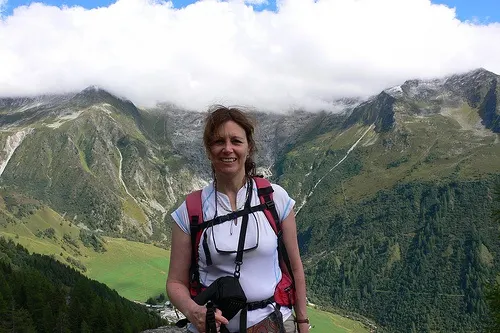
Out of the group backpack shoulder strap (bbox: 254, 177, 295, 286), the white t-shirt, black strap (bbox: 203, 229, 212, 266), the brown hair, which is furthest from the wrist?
the brown hair

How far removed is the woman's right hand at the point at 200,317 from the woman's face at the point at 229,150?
191cm

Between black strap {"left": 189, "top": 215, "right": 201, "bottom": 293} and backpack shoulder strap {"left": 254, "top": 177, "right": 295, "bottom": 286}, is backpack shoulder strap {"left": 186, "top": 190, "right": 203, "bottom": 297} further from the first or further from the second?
backpack shoulder strap {"left": 254, "top": 177, "right": 295, "bottom": 286}

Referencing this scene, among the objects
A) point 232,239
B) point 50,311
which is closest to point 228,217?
point 232,239

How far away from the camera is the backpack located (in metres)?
6.29

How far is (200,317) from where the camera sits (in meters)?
5.95

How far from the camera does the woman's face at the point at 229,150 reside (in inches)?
256

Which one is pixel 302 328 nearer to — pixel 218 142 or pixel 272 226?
pixel 272 226

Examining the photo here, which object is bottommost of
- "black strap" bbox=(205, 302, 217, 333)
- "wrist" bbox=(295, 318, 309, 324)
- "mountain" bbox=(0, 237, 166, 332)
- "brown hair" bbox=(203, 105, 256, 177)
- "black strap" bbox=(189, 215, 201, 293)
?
"mountain" bbox=(0, 237, 166, 332)

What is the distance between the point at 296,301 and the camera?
22.5ft

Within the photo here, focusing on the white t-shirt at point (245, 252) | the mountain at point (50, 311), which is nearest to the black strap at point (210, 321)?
the white t-shirt at point (245, 252)

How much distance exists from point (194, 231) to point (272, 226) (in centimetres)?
112

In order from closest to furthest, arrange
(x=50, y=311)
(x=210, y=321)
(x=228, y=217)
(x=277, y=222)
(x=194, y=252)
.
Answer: (x=210, y=321)
(x=228, y=217)
(x=194, y=252)
(x=277, y=222)
(x=50, y=311)

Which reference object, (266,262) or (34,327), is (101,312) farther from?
(266,262)

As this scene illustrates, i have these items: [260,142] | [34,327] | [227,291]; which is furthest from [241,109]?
[34,327]
